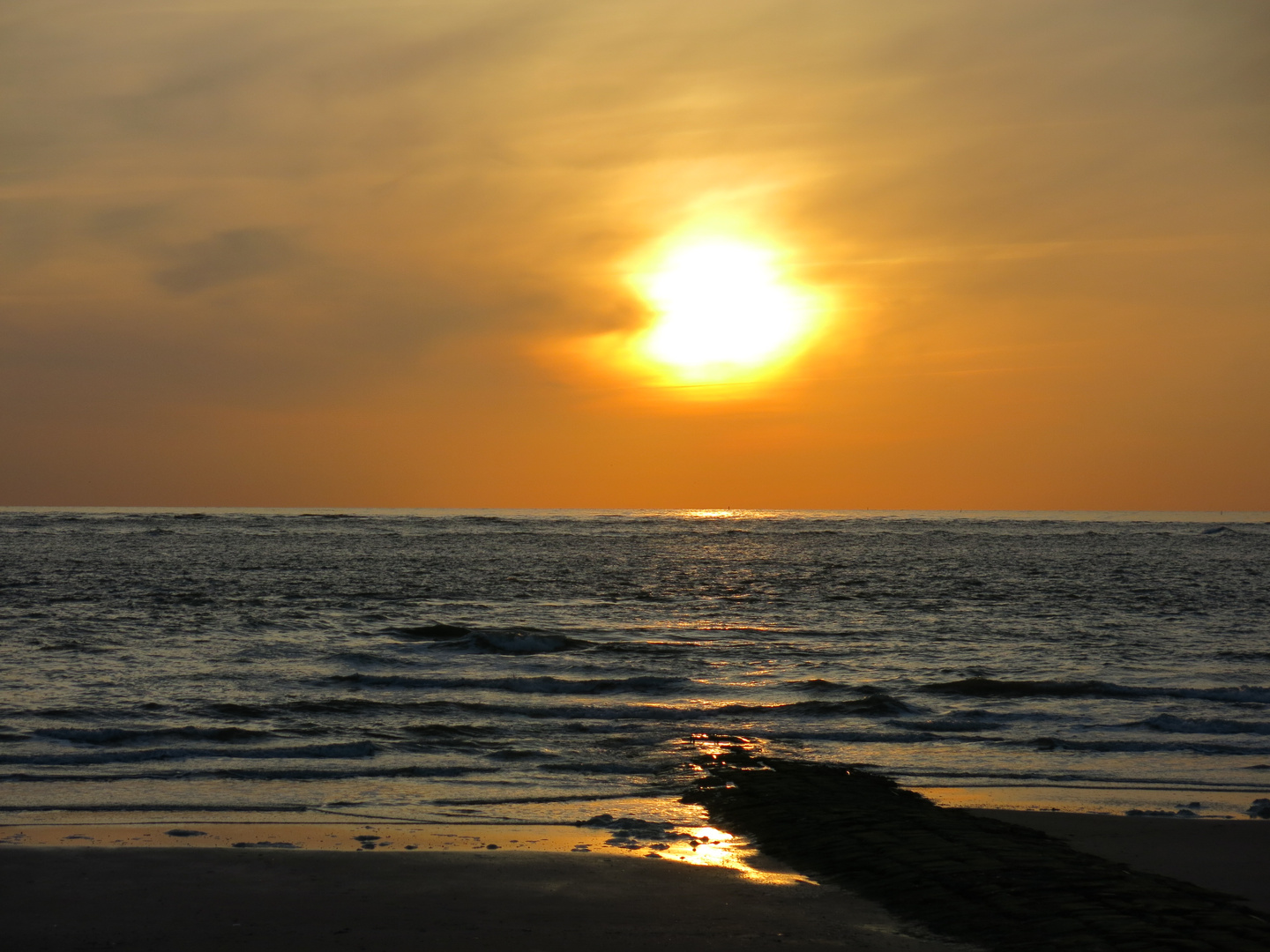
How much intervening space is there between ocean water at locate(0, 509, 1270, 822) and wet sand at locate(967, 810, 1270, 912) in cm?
82

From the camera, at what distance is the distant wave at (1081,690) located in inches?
731

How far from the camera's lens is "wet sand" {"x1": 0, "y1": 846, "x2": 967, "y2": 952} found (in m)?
7.13

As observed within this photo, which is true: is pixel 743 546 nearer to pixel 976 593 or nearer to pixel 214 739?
pixel 976 593

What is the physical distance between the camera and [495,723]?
1609cm

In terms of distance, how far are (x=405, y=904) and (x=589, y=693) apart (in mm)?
11290

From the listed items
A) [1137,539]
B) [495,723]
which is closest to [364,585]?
[495,723]

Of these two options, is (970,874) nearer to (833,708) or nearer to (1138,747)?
(1138,747)

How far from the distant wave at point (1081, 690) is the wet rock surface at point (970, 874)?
8.51m

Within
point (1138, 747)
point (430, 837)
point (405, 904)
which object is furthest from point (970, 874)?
point (1138, 747)

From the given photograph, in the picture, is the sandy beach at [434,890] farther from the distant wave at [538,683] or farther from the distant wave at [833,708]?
the distant wave at [538,683]

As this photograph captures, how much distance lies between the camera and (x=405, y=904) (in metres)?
7.85

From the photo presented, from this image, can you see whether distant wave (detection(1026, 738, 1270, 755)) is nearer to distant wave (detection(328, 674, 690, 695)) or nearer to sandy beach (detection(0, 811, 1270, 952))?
sandy beach (detection(0, 811, 1270, 952))

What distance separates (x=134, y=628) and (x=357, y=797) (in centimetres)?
1791

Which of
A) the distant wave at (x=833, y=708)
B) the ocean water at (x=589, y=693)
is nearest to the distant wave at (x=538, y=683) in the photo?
the ocean water at (x=589, y=693)
